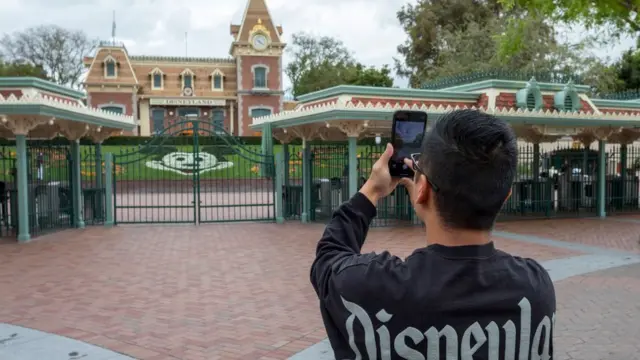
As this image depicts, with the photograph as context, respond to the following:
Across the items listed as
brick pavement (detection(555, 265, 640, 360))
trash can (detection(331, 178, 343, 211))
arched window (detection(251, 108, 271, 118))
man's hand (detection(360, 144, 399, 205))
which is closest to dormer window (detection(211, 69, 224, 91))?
arched window (detection(251, 108, 271, 118))

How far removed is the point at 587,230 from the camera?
12516mm

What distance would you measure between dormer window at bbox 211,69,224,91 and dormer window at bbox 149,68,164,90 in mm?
3671

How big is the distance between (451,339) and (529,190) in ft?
50.3

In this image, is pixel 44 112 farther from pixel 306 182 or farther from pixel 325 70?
pixel 325 70

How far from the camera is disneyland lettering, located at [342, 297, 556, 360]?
1.42 m

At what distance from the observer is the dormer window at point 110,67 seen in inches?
1506

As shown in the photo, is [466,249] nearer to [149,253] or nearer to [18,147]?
[149,253]

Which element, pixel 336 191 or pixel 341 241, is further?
pixel 336 191

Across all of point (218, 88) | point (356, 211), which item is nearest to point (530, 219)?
point (356, 211)

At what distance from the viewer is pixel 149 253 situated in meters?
9.86

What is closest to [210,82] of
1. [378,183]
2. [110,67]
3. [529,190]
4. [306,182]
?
[110,67]

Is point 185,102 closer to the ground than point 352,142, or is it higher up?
higher up

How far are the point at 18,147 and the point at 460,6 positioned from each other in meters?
33.2

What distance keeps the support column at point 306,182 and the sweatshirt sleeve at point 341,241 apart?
41.5ft
